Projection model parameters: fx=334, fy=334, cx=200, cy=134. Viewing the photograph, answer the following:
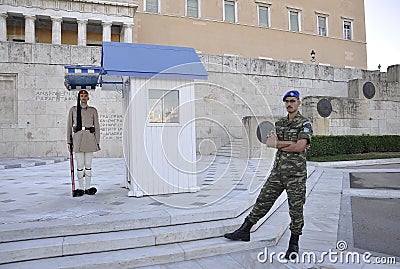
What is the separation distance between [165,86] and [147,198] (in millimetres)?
2023

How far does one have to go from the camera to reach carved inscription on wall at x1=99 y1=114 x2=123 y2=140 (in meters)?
15.0

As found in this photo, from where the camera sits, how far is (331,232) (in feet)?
16.4

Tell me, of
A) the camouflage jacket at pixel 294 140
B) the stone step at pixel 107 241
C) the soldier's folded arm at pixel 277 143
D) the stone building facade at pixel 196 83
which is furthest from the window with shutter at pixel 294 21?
the stone step at pixel 107 241

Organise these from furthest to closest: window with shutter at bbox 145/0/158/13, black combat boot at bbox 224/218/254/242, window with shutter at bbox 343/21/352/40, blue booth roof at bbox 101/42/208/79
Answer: window with shutter at bbox 343/21/352/40, window with shutter at bbox 145/0/158/13, blue booth roof at bbox 101/42/208/79, black combat boot at bbox 224/218/254/242

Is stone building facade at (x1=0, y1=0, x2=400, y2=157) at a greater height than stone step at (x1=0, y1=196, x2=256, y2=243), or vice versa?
stone building facade at (x1=0, y1=0, x2=400, y2=157)

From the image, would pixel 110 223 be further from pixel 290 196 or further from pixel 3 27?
pixel 3 27

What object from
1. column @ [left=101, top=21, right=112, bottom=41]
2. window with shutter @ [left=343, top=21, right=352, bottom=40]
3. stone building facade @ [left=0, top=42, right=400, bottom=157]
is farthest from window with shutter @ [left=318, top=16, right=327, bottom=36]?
column @ [left=101, top=21, right=112, bottom=41]

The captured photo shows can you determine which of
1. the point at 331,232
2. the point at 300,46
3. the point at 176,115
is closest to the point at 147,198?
the point at 176,115

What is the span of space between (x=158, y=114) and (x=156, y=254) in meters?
2.80

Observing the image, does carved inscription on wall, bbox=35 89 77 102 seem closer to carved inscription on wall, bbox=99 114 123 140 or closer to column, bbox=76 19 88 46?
carved inscription on wall, bbox=99 114 123 140

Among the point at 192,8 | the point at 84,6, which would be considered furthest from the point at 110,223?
→ the point at 192,8

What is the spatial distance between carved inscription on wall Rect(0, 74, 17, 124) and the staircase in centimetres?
1155

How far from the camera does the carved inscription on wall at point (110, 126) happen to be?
1504 centimetres

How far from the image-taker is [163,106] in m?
6.06
